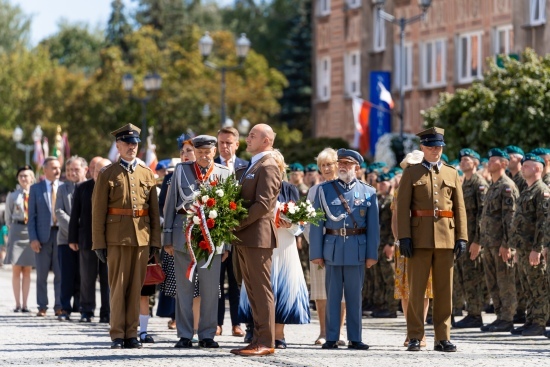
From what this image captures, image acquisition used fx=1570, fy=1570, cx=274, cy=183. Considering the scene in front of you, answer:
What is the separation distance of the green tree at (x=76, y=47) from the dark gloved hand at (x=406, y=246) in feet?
296

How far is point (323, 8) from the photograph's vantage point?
55.4 metres

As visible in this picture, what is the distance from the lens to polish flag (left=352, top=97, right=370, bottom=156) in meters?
45.4

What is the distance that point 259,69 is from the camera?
7100 centimetres

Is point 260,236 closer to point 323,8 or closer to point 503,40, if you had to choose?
point 503,40

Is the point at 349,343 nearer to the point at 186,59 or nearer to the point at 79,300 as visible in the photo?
the point at 79,300

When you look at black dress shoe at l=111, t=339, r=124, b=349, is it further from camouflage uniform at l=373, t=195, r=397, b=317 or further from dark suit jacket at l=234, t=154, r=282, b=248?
camouflage uniform at l=373, t=195, r=397, b=317

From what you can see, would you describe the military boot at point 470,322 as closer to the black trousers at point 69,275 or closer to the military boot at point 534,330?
the military boot at point 534,330

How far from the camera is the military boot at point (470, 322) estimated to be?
784 inches

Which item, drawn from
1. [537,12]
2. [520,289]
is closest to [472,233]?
[520,289]

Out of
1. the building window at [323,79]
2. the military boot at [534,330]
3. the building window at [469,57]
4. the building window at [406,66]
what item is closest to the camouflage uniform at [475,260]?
the military boot at [534,330]

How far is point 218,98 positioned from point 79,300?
142 ft

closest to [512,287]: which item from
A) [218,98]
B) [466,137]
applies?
[466,137]

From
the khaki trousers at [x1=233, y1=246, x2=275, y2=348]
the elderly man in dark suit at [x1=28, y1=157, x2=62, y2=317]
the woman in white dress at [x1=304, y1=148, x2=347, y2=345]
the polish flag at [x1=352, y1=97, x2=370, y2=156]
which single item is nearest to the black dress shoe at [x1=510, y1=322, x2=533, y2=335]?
the woman in white dress at [x1=304, y1=148, x2=347, y2=345]

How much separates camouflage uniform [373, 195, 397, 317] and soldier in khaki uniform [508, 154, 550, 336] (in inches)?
136
